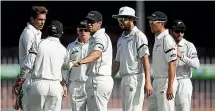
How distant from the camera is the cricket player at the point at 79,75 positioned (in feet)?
45.2

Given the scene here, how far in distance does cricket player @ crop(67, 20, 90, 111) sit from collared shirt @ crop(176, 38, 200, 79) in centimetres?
152

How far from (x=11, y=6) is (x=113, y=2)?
3288 mm

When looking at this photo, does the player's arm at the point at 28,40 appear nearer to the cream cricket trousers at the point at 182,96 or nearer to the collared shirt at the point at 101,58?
the collared shirt at the point at 101,58

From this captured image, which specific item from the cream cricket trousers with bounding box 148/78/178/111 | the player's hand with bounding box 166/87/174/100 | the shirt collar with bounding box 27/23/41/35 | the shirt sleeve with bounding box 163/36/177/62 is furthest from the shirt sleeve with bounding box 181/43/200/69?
the shirt collar with bounding box 27/23/41/35

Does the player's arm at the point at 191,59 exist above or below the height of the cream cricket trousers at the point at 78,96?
above

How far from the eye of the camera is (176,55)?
12547mm

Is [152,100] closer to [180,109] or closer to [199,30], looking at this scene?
[180,109]

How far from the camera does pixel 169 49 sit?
1250 cm

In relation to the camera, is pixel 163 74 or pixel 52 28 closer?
pixel 52 28

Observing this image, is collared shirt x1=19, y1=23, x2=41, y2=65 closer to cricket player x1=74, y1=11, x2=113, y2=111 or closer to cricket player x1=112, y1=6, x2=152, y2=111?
cricket player x1=74, y1=11, x2=113, y2=111

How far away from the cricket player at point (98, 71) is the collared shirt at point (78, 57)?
5.18ft

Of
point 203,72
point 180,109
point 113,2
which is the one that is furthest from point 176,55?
point 113,2

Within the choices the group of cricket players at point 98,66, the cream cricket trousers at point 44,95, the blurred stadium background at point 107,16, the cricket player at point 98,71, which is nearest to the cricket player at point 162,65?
the group of cricket players at point 98,66

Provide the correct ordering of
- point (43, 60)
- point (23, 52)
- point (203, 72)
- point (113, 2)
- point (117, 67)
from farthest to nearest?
point (113, 2), point (203, 72), point (117, 67), point (23, 52), point (43, 60)
